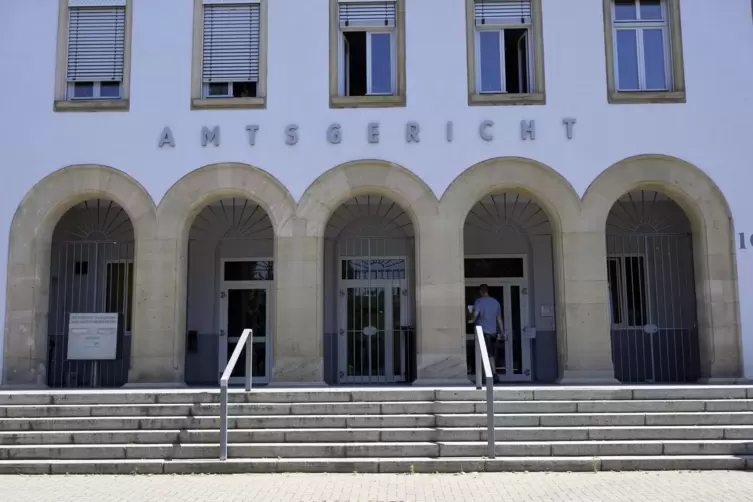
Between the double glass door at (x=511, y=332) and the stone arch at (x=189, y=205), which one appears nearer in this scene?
the stone arch at (x=189, y=205)

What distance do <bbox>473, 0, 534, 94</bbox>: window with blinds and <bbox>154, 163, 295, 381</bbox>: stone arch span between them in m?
4.03

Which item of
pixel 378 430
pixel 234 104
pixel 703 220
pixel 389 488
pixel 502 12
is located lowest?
pixel 389 488

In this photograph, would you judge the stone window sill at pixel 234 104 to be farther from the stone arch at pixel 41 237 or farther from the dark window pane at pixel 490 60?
the dark window pane at pixel 490 60

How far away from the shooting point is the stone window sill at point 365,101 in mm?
13172

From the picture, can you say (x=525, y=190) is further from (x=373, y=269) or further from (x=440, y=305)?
(x=373, y=269)

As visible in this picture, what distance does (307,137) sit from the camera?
43.1 feet

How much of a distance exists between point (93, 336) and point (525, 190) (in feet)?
25.6

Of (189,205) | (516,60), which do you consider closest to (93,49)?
(189,205)

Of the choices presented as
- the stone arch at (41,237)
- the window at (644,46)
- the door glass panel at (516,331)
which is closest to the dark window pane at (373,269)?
the door glass panel at (516,331)

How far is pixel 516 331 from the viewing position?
15.6 metres

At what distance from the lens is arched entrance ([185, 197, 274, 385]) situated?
50.4ft

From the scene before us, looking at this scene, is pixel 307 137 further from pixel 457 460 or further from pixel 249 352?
pixel 457 460

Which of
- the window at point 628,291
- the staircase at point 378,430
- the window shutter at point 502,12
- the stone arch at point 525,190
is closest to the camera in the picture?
the staircase at point 378,430

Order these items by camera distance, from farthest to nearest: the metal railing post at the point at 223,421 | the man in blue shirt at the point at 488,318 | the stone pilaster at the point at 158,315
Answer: the man in blue shirt at the point at 488,318 < the stone pilaster at the point at 158,315 < the metal railing post at the point at 223,421
